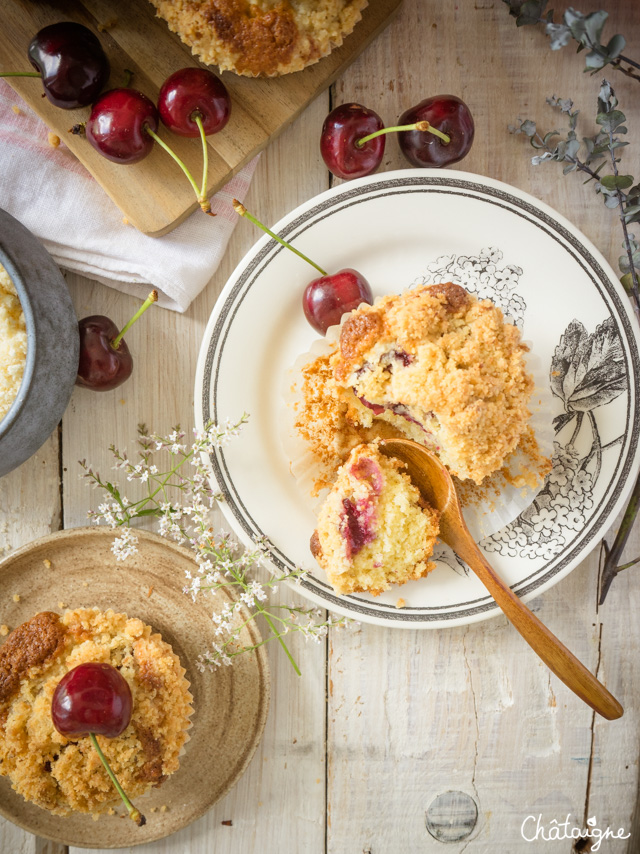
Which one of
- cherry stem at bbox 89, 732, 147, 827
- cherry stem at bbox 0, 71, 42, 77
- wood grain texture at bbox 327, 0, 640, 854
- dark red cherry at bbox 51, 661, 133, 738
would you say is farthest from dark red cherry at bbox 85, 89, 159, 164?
cherry stem at bbox 89, 732, 147, 827

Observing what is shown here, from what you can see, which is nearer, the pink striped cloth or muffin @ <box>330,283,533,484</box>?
muffin @ <box>330,283,533,484</box>

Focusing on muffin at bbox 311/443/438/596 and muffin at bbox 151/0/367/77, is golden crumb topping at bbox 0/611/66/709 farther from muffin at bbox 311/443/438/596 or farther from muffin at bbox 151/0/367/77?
muffin at bbox 151/0/367/77

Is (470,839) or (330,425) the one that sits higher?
(330,425)

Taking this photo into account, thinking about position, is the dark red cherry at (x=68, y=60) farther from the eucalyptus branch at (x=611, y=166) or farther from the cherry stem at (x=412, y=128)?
the eucalyptus branch at (x=611, y=166)

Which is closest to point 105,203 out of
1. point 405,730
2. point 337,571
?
point 337,571

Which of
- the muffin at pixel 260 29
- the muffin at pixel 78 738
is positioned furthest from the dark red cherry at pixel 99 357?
the muffin at pixel 260 29

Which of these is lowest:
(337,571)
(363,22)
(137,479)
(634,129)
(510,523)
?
(337,571)

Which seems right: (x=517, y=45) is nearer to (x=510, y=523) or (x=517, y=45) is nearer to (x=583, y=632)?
(x=510, y=523)
